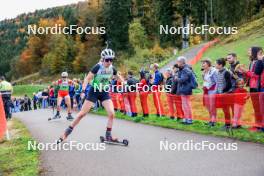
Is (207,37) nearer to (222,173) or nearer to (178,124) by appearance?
(178,124)

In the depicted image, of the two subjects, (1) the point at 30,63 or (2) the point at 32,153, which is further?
(1) the point at 30,63

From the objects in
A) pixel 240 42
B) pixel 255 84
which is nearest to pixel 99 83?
pixel 255 84

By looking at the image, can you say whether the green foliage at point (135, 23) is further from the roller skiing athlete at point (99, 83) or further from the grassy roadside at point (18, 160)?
the grassy roadside at point (18, 160)

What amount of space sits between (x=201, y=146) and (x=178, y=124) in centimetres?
418

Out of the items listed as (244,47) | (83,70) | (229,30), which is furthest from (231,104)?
(83,70)

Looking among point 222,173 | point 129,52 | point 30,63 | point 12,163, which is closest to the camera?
point 222,173

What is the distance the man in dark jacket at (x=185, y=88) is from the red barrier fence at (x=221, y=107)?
0.11 metres

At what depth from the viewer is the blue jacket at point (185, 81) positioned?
1378cm

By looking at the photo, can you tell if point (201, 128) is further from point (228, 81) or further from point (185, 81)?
point (185, 81)

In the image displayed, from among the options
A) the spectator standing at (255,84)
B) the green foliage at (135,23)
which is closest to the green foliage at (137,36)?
the green foliage at (135,23)

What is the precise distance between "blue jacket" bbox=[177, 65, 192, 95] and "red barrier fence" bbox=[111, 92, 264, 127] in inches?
9.2

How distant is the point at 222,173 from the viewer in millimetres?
6875

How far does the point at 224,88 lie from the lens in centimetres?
1212

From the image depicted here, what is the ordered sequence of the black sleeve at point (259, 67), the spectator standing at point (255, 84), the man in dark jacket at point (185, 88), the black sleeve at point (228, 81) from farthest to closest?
the man in dark jacket at point (185, 88)
the black sleeve at point (228, 81)
the black sleeve at point (259, 67)
the spectator standing at point (255, 84)
